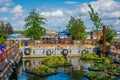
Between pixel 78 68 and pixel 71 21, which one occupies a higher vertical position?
pixel 71 21

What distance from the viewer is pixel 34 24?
277 ft

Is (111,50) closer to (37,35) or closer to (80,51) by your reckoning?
(80,51)

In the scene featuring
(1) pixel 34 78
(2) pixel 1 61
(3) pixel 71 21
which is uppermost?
(3) pixel 71 21

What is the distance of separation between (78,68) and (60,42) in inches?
1227

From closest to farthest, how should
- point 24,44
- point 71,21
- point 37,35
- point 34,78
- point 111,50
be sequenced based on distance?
1. point 34,78
2. point 111,50
3. point 24,44
4. point 37,35
5. point 71,21

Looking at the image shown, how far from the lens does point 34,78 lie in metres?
37.6

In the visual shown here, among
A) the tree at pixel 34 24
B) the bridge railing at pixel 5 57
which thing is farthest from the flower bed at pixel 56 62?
the tree at pixel 34 24

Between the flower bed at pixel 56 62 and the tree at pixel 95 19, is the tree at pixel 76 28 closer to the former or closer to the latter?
the tree at pixel 95 19

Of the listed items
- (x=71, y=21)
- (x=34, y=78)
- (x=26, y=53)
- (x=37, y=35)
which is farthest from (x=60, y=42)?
(x=34, y=78)

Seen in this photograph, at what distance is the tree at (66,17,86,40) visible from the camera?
96.5 m

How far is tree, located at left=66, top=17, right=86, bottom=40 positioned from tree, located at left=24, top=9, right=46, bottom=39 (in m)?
14.6

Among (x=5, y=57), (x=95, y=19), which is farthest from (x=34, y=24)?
(x=5, y=57)

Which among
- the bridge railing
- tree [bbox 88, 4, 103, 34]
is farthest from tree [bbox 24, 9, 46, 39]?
the bridge railing

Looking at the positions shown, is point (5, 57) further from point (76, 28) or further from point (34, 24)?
point (76, 28)
